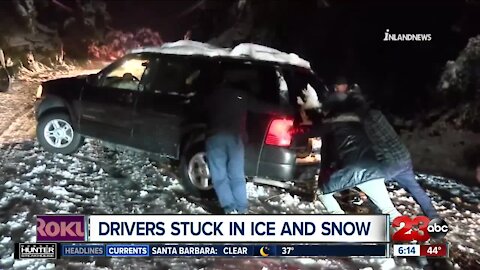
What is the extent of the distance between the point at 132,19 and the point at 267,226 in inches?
57.1

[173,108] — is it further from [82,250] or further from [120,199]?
[82,250]

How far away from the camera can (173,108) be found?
2951mm

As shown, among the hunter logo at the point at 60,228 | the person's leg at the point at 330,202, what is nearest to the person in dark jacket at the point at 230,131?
the person's leg at the point at 330,202

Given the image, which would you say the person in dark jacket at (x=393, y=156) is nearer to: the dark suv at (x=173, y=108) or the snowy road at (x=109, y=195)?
the snowy road at (x=109, y=195)

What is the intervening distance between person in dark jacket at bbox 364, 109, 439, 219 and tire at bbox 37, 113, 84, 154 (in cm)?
170

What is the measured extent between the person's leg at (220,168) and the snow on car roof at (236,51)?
0.49 meters

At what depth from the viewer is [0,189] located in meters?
2.98

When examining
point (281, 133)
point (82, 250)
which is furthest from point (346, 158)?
point (82, 250)

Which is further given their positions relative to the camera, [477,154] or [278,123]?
[477,154]

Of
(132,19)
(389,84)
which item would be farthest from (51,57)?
(389,84)

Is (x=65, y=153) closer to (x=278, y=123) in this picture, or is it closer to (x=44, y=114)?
(x=44, y=114)

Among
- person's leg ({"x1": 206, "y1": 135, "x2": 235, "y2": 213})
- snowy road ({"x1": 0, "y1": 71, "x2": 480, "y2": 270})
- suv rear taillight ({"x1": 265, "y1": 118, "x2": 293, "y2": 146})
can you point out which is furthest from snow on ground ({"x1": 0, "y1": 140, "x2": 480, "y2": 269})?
suv rear taillight ({"x1": 265, "y1": 118, "x2": 293, "y2": 146})

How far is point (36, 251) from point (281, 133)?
1519 millimetres

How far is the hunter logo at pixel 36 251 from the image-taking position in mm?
2867
